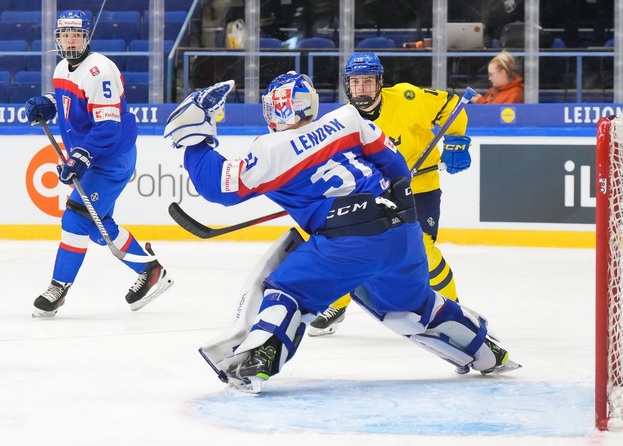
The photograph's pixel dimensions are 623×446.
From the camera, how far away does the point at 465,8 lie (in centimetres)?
786

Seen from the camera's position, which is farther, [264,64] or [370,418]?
[264,64]

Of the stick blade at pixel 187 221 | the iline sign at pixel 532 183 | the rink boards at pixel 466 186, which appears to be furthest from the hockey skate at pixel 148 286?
the iline sign at pixel 532 183

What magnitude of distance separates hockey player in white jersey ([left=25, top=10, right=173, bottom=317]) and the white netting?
96.9 inches

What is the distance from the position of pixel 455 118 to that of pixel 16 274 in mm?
2748

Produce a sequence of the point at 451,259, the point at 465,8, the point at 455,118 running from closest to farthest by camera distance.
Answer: the point at 455,118 < the point at 451,259 < the point at 465,8

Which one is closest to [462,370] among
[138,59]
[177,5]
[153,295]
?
[153,295]

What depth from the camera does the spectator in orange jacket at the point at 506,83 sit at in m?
7.66

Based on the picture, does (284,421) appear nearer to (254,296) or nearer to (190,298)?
(254,296)

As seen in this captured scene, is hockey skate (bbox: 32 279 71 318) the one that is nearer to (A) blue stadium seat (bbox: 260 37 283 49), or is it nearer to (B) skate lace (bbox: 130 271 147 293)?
(B) skate lace (bbox: 130 271 147 293)

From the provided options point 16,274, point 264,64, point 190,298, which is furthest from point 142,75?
point 190,298

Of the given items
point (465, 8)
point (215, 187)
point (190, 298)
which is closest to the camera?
point (215, 187)

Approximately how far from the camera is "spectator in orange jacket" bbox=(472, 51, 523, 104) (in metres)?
7.66

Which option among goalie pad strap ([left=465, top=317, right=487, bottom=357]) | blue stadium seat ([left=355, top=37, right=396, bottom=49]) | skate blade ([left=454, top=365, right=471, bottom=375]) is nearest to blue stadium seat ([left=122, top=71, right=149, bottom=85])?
blue stadium seat ([left=355, top=37, right=396, bottom=49])

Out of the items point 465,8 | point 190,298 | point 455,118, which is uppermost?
point 465,8
